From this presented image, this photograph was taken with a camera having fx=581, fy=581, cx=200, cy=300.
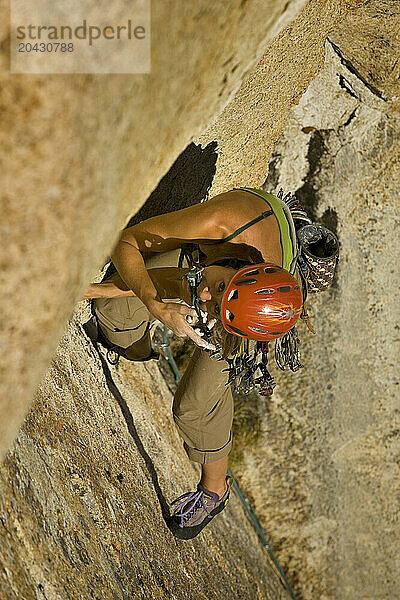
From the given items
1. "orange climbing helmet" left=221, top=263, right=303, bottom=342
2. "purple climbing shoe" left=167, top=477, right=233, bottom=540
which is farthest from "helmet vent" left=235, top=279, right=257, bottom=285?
"purple climbing shoe" left=167, top=477, right=233, bottom=540

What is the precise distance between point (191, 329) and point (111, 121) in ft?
1.92

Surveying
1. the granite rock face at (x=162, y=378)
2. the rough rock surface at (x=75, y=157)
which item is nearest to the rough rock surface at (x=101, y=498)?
the granite rock face at (x=162, y=378)

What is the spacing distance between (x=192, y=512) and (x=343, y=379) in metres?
1.04

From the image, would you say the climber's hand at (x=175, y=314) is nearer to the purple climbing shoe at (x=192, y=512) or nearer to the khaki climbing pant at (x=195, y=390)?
the khaki climbing pant at (x=195, y=390)

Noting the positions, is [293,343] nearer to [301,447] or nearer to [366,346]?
[366,346]

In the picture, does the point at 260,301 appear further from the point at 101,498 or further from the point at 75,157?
the point at 101,498

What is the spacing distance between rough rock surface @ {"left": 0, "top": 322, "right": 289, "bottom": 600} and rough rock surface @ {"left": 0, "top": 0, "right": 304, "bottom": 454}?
1.07 ft

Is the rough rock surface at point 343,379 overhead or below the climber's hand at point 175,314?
below

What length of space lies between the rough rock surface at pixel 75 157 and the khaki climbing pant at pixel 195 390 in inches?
27.1

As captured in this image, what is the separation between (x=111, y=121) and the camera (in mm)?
780

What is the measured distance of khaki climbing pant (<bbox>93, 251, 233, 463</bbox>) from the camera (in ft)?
5.40

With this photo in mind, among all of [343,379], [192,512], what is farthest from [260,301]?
[343,379]

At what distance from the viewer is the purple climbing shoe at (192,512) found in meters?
1.88

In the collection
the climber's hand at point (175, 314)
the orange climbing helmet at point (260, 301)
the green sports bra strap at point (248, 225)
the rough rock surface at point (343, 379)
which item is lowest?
the rough rock surface at point (343, 379)
